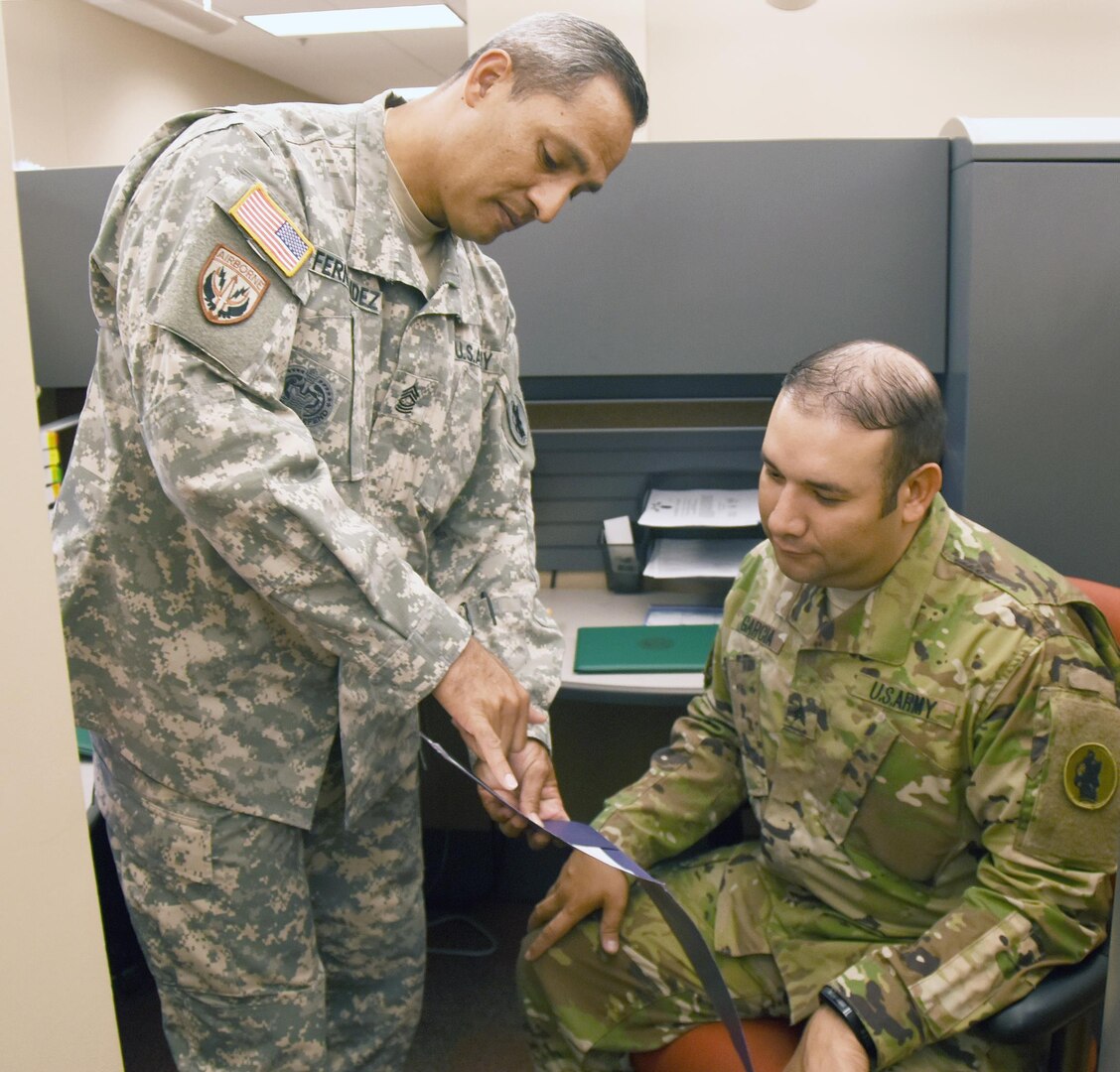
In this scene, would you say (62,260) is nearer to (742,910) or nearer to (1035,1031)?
(742,910)

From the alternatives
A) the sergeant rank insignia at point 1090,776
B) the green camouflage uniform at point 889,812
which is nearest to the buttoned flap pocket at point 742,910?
the green camouflage uniform at point 889,812

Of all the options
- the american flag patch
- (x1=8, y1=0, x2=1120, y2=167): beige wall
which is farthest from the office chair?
(x1=8, y1=0, x2=1120, y2=167): beige wall

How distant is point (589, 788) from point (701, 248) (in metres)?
1.14

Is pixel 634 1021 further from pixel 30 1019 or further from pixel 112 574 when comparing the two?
pixel 30 1019

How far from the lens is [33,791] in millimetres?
472

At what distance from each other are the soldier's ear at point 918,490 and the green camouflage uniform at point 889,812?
0.03 meters

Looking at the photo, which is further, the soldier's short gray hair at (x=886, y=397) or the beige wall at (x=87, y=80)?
the beige wall at (x=87, y=80)

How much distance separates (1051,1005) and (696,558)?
102cm

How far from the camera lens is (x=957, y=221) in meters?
1.69

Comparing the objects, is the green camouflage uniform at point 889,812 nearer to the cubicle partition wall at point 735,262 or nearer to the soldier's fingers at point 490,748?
the soldier's fingers at point 490,748

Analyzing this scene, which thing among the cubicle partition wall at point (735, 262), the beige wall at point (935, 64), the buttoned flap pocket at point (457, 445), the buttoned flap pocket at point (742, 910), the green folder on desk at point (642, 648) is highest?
the beige wall at point (935, 64)

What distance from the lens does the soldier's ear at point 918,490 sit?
1.15m

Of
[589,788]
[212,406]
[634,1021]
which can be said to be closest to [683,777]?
[634,1021]

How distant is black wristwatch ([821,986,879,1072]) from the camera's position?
1012 millimetres
